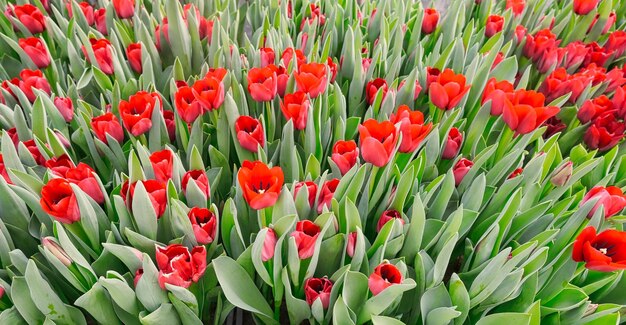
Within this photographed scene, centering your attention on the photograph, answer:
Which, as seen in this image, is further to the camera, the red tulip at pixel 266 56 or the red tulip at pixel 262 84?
the red tulip at pixel 266 56

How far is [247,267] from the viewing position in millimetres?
763

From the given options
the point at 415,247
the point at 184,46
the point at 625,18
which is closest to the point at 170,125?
the point at 184,46

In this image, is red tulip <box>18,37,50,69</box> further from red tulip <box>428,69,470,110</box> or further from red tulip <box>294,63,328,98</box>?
red tulip <box>428,69,470,110</box>

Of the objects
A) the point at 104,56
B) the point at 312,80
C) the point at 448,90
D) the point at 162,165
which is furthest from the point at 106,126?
the point at 448,90

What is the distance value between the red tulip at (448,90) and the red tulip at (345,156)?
0.76 feet

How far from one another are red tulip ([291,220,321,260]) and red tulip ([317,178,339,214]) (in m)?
0.06

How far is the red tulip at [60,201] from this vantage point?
0.67 m

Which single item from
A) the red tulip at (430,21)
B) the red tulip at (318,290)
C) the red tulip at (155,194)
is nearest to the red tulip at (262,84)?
the red tulip at (155,194)

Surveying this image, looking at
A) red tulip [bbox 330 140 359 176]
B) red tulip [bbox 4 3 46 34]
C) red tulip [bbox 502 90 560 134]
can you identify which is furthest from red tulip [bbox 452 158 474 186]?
red tulip [bbox 4 3 46 34]

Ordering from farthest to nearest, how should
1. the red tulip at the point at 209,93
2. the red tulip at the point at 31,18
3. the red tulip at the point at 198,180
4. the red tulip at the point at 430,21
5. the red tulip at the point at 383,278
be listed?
the red tulip at the point at 430,21 → the red tulip at the point at 31,18 → the red tulip at the point at 209,93 → the red tulip at the point at 198,180 → the red tulip at the point at 383,278

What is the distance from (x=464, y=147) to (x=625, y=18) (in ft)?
3.86

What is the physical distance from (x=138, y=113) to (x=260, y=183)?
0.31 meters

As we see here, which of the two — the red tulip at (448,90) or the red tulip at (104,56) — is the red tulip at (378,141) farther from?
the red tulip at (104,56)

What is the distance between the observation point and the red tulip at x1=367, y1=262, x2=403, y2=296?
644mm
